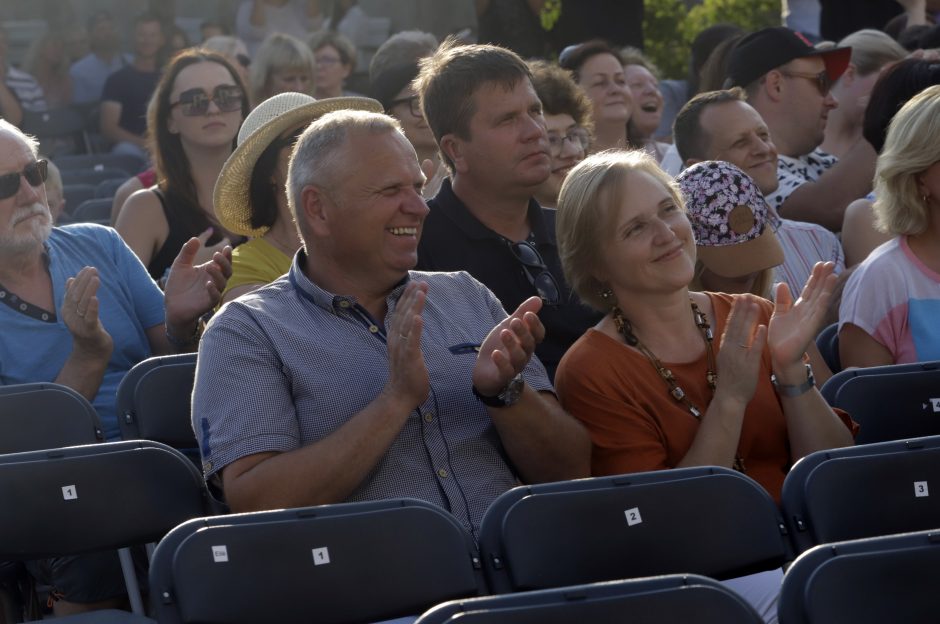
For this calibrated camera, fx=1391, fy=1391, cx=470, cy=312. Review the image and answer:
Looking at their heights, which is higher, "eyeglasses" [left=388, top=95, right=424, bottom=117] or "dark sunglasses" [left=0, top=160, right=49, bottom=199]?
"dark sunglasses" [left=0, top=160, right=49, bottom=199]

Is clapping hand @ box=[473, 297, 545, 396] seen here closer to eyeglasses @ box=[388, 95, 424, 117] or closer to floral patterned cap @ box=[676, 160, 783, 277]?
floral patterned cap @ box=[676, 160, 783, 277]

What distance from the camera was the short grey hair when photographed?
3.55 meters

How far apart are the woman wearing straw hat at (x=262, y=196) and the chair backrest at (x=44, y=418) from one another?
0.71m

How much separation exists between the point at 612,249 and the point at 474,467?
0.70 m

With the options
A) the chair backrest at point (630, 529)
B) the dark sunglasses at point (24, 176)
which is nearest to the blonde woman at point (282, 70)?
the dark sunglasses at point (24, 176)

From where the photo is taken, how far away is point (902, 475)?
3191 millimetres

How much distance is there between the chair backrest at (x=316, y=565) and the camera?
9.31ft

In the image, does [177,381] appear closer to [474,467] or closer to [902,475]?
[474,467]

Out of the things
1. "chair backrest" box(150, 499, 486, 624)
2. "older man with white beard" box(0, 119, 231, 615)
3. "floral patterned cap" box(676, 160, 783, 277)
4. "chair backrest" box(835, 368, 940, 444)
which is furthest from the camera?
"floral patterned cap" box(676, 160, 783, 277)

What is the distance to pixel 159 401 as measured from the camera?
421 cm

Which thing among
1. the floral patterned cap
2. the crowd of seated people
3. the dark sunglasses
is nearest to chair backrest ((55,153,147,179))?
the crowd of seated people

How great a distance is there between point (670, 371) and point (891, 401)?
2.53 feet

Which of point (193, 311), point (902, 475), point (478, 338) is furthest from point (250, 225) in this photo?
point (902, 475)

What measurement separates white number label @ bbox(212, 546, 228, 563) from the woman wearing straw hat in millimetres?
1823
